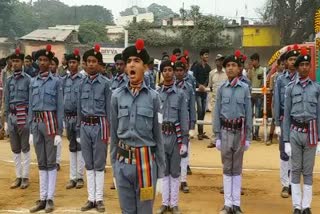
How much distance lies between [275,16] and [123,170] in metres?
30.6

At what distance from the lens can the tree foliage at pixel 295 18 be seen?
32.2m

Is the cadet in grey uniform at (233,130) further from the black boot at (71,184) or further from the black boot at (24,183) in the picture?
the black boot at (24,183)

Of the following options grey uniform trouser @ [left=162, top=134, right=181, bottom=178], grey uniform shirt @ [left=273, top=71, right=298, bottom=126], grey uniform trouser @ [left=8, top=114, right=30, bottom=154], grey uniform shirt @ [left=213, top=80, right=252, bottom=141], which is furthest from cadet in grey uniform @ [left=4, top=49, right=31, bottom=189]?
grey uniform shirt @ [left=273, top=71, right=298, bottom=126]

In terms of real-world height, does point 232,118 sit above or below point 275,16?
below

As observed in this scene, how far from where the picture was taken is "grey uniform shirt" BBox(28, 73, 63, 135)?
750 cm

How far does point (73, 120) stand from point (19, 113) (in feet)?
3.29

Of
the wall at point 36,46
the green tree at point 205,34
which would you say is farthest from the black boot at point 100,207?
the wall at point 36,46

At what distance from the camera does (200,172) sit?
32.8 feet

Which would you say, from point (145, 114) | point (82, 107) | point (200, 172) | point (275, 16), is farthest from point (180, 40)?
point (145, 114)

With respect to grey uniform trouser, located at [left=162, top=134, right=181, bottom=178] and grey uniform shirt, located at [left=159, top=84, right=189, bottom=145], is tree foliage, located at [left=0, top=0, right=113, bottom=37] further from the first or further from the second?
grey uniform trouser, located at [left=162, top=134, right=181, bottom=178]

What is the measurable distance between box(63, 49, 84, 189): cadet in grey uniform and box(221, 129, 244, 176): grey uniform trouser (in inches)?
108

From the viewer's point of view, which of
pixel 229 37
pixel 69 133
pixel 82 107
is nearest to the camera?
pixel 82 107

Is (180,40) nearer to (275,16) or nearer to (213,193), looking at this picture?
(275,16)

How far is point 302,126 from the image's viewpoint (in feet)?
22.4
